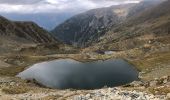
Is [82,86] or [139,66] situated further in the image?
[139,66]

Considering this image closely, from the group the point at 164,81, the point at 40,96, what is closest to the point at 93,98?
the point at 40,96

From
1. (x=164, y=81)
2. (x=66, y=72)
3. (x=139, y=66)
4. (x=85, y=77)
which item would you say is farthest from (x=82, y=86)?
(x=139, y=66)

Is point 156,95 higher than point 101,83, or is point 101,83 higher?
point 156,95

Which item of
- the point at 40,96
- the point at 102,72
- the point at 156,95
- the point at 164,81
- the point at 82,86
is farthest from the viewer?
the point at 102,72

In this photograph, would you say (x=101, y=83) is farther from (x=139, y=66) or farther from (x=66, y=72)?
(x=139, y=66)

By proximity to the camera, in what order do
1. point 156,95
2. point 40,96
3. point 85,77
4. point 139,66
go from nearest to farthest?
point 156,95 < point 40,96 < point 85,77 < point 139,66

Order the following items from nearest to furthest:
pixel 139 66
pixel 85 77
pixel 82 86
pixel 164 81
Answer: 1. pixel 164 81
2. pixel 82 86
3. pixel 85 77
4. pixel 139 66

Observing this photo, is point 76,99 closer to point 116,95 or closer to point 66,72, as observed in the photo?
point 116,95

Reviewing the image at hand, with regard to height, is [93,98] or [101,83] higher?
[93,98]

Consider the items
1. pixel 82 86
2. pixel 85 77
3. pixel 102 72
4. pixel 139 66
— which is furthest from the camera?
pixel 139 66
